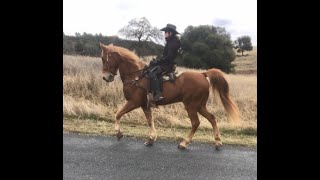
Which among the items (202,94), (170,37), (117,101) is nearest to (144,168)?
(202,94)

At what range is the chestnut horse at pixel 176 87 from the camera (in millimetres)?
6941

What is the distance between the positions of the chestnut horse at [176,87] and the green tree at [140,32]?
2550 millimetres

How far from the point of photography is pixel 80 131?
759 cm

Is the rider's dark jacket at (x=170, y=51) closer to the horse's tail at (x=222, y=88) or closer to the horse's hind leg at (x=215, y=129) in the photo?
the horse's tail at (x=222, y=88)

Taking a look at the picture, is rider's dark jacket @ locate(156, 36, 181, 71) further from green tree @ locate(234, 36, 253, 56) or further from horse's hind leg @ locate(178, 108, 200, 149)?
green tree @ locate(234, 36, 253, 56)

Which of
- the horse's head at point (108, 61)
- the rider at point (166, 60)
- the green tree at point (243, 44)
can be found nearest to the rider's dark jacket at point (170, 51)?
the rider at point (166, 60)

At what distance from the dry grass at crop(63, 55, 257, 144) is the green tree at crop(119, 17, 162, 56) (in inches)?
53.5

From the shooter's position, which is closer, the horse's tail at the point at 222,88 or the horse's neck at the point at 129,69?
the horse's tail at the point at 222,88

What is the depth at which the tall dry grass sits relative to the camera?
862 centimetres

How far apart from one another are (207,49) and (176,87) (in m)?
6.31
